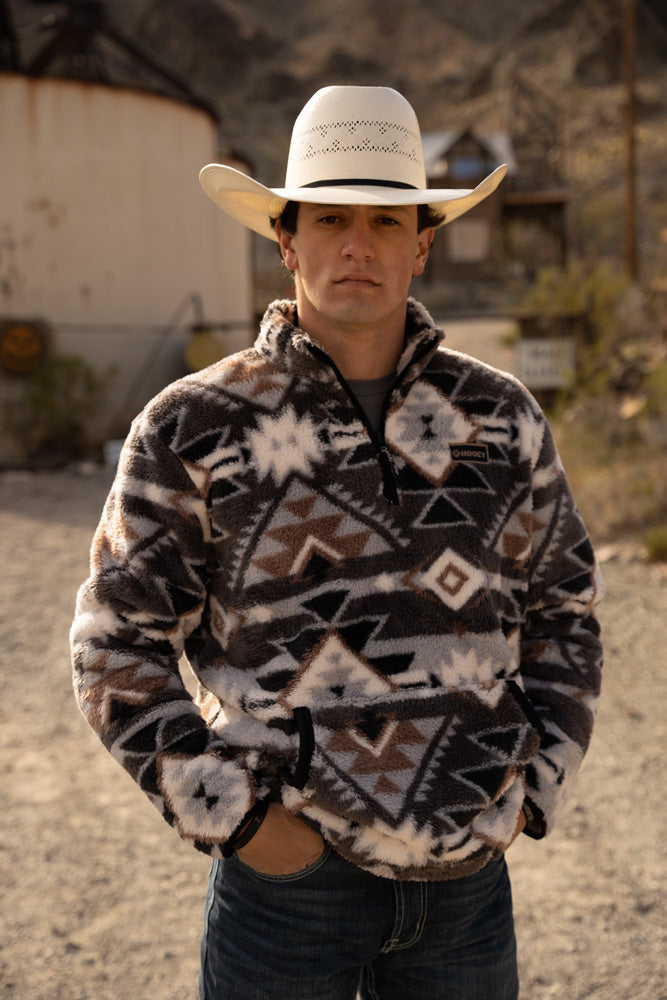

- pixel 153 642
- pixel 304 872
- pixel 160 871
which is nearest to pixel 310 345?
pixel 153 642

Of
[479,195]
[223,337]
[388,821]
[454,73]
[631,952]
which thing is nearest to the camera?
[388,821]

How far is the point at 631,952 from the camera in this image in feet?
8.94

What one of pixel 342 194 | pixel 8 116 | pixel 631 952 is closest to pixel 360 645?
pixel 342 194

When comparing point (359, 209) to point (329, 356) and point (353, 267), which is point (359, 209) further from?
point (329, 356)

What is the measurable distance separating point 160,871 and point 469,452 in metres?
2.15

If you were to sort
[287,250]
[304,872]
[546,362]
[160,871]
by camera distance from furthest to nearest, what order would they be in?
[546,362], [160,871], [287,250], [304,872]

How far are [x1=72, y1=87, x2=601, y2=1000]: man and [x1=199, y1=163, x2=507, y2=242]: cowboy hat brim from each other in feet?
0.04

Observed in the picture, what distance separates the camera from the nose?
1.64 m

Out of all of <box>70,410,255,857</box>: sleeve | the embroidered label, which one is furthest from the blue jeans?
the embroidered label

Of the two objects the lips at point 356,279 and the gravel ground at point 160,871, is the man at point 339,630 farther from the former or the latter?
the gravel ground at point 160,871

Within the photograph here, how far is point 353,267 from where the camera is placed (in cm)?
164

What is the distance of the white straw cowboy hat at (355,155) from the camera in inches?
66.1

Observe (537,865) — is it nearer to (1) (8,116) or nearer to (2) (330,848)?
(2) (330,848)

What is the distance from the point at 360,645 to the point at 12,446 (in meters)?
10.4
